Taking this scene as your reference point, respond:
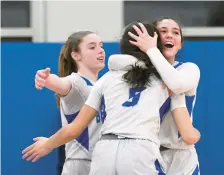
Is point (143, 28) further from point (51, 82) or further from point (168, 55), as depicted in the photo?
point (51, 82)

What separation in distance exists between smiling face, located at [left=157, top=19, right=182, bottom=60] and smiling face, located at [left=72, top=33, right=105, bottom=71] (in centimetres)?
53

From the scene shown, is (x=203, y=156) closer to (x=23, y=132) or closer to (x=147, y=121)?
(x=23, y=132)

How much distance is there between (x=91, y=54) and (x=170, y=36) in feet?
2.07

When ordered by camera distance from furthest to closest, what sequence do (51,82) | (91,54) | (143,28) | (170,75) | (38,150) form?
1. (91,54)
2. (51,82)
3. (38,150)
4. (143,28)
5. (170,75)

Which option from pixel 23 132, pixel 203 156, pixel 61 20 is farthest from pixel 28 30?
pixel 203 156

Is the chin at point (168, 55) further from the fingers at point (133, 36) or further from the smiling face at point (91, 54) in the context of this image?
the smiling face at point (91, 54)

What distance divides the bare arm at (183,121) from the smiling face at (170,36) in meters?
0.27

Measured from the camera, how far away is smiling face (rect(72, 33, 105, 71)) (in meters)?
3.55

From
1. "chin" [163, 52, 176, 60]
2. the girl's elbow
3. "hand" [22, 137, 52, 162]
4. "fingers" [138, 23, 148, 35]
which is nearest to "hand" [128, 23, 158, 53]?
"fingers" [138, 23, 148, 35]

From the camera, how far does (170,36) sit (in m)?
3.06

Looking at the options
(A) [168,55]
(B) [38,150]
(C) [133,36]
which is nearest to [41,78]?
(B) [38,150]

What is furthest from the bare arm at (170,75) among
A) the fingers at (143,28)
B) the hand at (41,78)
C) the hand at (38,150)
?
the hand at (38,150)

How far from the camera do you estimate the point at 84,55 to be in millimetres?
3557

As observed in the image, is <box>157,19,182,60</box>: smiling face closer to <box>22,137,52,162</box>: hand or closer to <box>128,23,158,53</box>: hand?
A: <box>128,23,158,53</box>: hand
